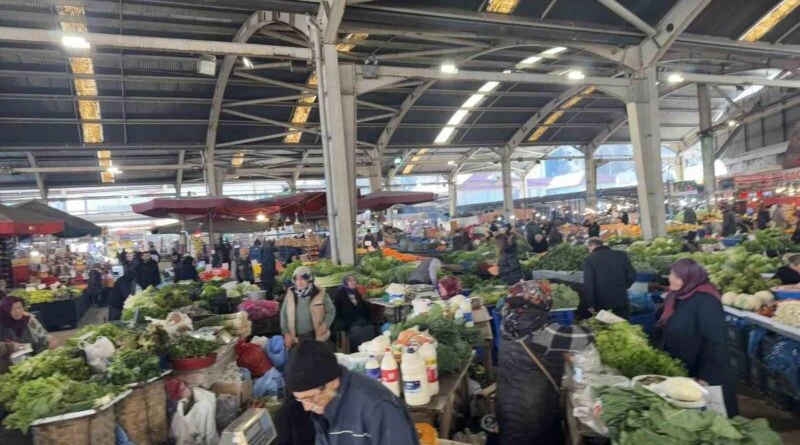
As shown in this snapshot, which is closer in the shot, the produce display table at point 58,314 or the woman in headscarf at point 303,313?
the woman in headscarf at point 303,313

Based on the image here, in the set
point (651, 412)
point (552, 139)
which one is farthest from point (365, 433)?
point (552, 139)

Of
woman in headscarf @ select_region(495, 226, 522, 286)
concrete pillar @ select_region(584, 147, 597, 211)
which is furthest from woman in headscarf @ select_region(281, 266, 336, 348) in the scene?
concrete pillar @ select_region(584, 147, 597, 211)

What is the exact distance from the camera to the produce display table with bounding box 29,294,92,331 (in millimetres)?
11609

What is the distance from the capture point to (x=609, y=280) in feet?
18.6

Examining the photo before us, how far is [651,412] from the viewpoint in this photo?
238cm

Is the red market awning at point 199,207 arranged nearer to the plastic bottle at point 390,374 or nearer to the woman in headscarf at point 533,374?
the plastic bottle at point 390,374

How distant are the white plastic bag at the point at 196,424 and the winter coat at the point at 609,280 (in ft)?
13.5

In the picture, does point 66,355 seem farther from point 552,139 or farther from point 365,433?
point 552,139

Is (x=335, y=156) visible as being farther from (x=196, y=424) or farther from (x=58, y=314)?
(x=58, y=314)

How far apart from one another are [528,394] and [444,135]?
18558mm

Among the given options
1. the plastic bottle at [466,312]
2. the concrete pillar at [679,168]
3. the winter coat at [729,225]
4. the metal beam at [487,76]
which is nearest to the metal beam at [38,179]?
the metal beam at [487,76]

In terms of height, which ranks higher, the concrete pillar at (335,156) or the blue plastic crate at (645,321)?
the concrete pillar at (335,156)

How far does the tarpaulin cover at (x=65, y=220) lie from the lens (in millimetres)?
11812

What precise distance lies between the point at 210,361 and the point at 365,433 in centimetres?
301
